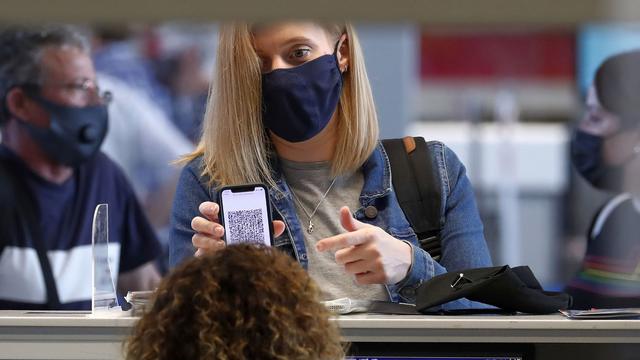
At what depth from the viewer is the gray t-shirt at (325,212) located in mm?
2680

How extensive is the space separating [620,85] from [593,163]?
0.37m

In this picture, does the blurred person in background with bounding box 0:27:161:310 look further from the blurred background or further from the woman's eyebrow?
the woman's eyebrow

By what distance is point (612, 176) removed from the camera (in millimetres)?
4961

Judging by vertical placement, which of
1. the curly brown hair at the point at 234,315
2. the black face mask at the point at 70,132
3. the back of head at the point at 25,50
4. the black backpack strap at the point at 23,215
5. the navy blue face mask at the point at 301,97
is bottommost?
the black backpack strap at the point at 23,215

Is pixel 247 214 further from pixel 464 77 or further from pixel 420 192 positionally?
pixel 464 77

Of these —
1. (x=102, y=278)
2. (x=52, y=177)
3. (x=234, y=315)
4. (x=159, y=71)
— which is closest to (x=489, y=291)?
(x=102, y=278)

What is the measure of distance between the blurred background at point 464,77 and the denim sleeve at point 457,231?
493mm

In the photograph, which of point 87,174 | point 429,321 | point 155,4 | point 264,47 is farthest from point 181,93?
point 155,4

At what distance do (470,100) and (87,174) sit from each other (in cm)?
803

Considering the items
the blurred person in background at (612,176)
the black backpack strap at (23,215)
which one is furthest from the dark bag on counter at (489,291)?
the black backpack strap at (23,215)

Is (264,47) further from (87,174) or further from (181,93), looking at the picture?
(181,93)

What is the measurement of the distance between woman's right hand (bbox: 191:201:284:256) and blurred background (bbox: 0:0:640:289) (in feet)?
1.66

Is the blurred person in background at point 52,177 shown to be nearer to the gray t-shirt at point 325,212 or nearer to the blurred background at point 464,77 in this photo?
the blurred background at point 464,77

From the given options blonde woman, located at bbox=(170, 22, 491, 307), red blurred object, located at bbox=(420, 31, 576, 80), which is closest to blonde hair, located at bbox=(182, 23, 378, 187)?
blonde woman, located at bbox=(170, 22, 491, 307)
